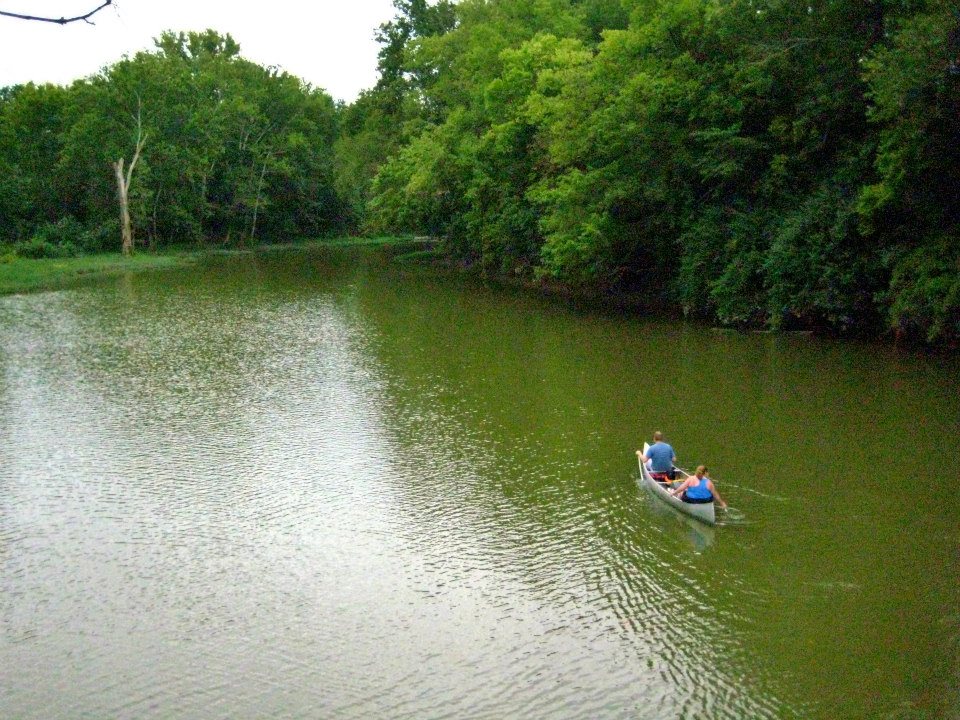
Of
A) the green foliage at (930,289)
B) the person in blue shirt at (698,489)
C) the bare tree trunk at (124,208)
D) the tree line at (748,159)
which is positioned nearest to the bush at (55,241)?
the bare tree trunk at (124,208)

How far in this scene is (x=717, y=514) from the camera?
15016 millimetres

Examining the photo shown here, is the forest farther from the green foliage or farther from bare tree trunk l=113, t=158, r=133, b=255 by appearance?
bare tree trunk l=113, t=158, r=133, b=255

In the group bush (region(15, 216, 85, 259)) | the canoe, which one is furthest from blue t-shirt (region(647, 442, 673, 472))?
bush (region(15, 216, 85, 259))

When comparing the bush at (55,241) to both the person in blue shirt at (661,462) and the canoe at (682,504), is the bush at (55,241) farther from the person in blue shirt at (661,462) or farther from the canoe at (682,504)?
the canoe at (682,504)

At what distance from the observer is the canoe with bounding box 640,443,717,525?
48.0 ft

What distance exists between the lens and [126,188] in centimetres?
5931

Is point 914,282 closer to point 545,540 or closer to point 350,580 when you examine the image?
point 545,540

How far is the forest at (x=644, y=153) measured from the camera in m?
25.2

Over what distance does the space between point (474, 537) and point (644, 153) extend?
72.1 ft

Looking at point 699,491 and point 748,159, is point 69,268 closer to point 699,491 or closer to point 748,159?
point 748,159

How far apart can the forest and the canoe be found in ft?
39.5

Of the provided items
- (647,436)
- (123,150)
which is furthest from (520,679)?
(123,150)

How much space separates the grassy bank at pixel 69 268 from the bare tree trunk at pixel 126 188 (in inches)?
44.4

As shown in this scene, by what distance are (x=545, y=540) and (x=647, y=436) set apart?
581 cm
